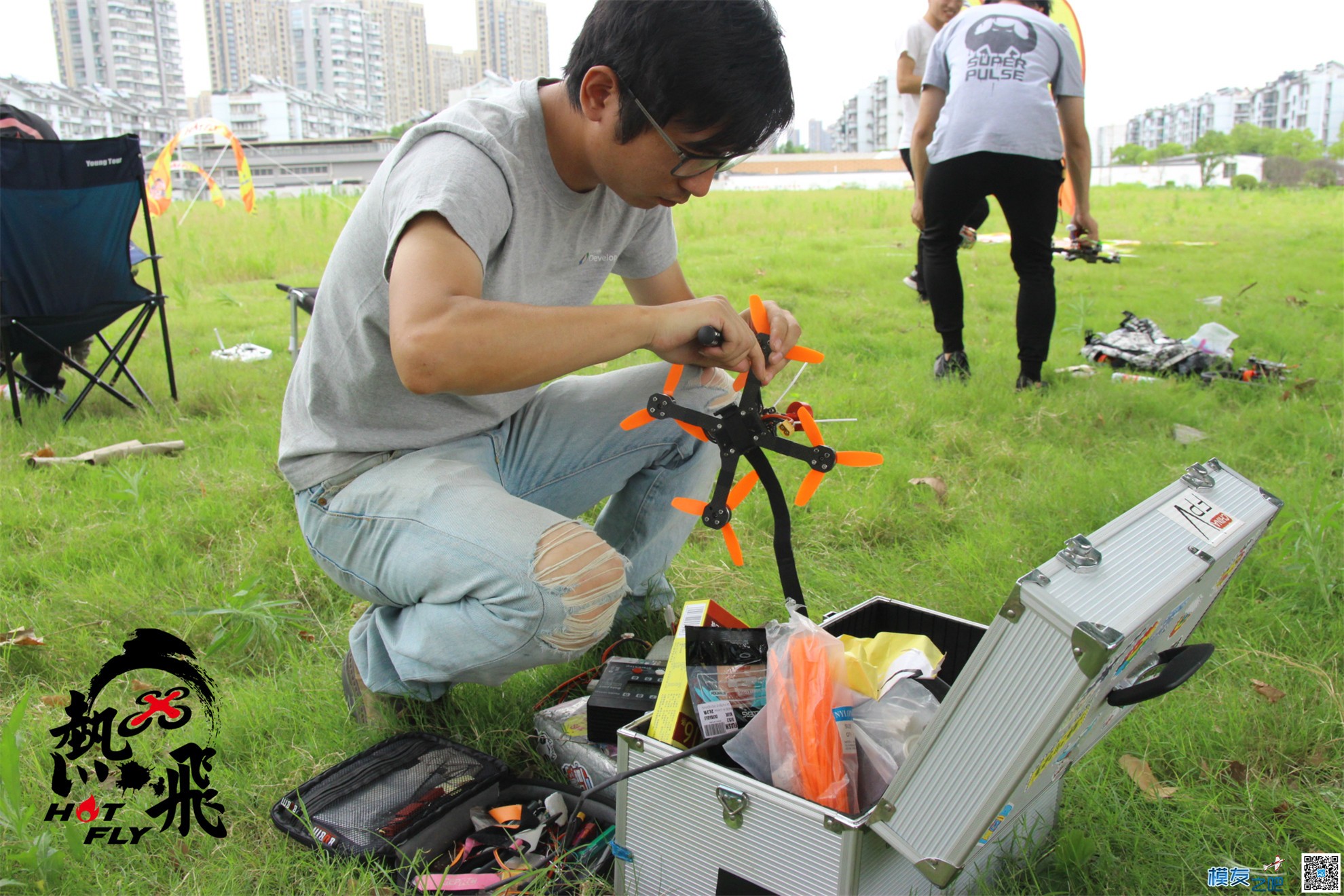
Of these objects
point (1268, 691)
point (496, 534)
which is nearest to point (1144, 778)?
point (1268, 691)

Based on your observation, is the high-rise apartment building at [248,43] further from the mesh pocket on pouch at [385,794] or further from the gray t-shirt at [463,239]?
the mesh pocket on pouch at [385,794]

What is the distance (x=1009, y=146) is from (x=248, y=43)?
124086 millimetres

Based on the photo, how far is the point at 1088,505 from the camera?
8.60 feet

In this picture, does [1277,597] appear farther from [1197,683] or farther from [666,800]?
[666,800]

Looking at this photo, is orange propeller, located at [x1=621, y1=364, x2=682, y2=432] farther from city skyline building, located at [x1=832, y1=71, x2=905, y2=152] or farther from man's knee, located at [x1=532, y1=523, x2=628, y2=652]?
city skyline building, located at [x1=832, y1=71, x2=905, y2=152]

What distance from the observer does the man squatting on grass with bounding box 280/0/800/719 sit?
4.47 feet

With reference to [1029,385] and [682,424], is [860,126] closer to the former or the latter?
[1029,385]

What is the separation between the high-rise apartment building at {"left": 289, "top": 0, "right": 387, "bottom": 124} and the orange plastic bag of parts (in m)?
99.0

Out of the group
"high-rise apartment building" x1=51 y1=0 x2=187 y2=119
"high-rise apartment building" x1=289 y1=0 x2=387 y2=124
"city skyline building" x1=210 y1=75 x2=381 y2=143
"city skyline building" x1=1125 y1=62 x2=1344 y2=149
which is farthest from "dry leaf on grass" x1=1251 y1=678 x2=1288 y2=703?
"high-rise apartment building" x1=289 y1=0 x2=387 y2=124

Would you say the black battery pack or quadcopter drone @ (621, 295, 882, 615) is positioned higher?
quadcopter drone @ (621, 295, 882, 615)

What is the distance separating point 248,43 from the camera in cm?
10619

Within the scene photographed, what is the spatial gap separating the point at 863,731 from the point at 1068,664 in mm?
438

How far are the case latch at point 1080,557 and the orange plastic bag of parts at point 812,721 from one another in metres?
0.37

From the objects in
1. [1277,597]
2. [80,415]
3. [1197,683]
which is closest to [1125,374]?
[1277,597]
